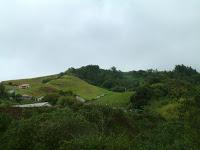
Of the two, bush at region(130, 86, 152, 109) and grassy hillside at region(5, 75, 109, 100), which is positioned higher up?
grassy hillside at region(5, 75, 109, 100)

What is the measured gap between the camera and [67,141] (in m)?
48.6

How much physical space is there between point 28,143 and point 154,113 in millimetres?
56154

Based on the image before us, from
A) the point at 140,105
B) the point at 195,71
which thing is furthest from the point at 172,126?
the point at 195,71

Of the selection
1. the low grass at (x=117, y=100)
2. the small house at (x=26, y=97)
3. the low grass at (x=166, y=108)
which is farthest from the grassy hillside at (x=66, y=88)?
the low grass at (x=166, y=108)

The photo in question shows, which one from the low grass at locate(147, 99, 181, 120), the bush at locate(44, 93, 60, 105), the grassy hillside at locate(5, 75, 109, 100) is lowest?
the low grass at locate(147, 99, 181, 120)

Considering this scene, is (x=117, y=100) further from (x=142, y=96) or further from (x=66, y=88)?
(x=66, y=88)

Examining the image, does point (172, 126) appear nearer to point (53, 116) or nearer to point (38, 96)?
point (53, 116)

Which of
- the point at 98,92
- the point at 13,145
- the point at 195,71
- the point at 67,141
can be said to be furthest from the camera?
the point at 195,71

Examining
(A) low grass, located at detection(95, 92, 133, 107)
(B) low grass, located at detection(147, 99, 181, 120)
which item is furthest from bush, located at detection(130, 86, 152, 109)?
(A) low grass, located at detection(95, 92, 133, 107)

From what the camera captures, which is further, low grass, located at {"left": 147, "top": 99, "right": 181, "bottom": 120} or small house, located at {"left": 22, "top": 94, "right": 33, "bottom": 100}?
small house, located at {"left": 22, "top": 94, "right": 33, "bottom": 100}

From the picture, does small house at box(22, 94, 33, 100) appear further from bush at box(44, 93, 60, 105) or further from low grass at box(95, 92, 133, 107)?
low grass at box(95, 92, 133, 107)

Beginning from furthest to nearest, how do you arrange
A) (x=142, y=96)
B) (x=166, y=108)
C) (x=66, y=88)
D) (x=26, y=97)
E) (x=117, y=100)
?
(x=66, y=88) < (x=26, y=97) < (x=117, y=100) < (x=142, y=96) < (x=166, y=108)

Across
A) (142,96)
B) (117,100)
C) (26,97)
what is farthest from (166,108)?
(26,97)

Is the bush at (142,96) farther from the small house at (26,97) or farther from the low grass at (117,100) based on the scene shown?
the small house at (26,97)
